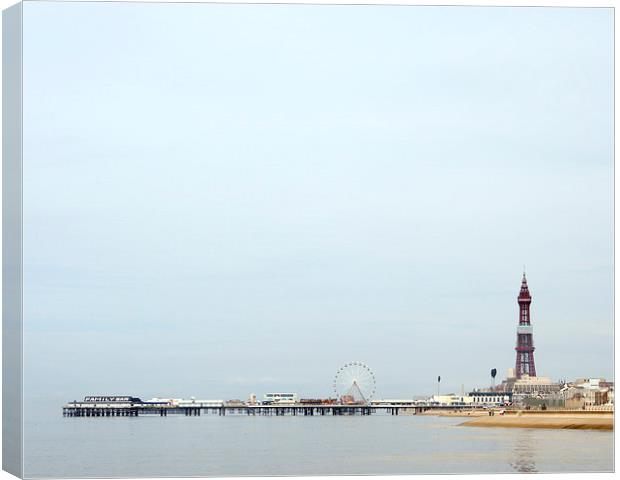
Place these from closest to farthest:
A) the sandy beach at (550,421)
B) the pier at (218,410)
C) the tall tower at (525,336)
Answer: the tall tower at (525,336)
the sandy beach at (550,421)
the pier at (218,410)

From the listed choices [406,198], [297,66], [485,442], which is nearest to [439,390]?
[485,442]

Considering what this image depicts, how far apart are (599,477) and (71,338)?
17.6 feet

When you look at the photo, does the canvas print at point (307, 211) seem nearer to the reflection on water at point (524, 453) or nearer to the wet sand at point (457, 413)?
the reflection on water at point (524, 453)

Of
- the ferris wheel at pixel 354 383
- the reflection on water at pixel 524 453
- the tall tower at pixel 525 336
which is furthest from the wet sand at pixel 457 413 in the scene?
the tall tower at pixel 525 336

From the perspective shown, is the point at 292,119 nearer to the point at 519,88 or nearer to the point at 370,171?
the point at 370,171

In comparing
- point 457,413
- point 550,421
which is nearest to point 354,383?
point 457,413

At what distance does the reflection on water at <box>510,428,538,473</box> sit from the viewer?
20.2m

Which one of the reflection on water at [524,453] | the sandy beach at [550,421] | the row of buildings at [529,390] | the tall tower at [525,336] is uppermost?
the tall tower at [525,336]

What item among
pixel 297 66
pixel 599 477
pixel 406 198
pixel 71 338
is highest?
pixel 297 66

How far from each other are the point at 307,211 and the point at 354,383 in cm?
498

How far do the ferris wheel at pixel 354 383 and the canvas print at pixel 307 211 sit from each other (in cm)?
15

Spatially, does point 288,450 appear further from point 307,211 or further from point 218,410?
point 307,211

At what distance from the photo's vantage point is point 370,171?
20.4 metres

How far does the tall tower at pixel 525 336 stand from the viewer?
811 inches
